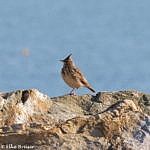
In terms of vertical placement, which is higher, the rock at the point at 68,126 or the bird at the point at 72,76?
the bird at the point at 72,76

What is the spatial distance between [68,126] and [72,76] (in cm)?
744

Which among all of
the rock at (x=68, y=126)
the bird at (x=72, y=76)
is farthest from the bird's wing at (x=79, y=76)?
the rock at (x=68, y=126)

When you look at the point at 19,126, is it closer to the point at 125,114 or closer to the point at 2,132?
the point at 2,132

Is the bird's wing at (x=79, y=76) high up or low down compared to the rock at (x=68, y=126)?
up

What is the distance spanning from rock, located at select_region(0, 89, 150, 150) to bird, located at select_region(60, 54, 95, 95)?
6.04 metres

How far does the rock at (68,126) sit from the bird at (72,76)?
19.8ft

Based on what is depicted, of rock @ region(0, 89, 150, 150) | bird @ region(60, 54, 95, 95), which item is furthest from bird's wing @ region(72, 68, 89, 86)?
rock @ region(0, 89, 150, 150)

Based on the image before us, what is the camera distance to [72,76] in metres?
17.2

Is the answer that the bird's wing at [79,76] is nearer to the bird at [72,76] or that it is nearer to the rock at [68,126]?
the bird at [72,76]

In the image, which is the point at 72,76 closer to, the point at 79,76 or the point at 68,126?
the point at 79,76

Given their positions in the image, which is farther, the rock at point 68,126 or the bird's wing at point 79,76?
the bird's wing at point 79,76

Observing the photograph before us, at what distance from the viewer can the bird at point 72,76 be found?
17.1 metres

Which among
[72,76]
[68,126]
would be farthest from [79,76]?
[68,126]

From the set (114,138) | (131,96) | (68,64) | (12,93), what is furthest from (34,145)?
(68,64)
